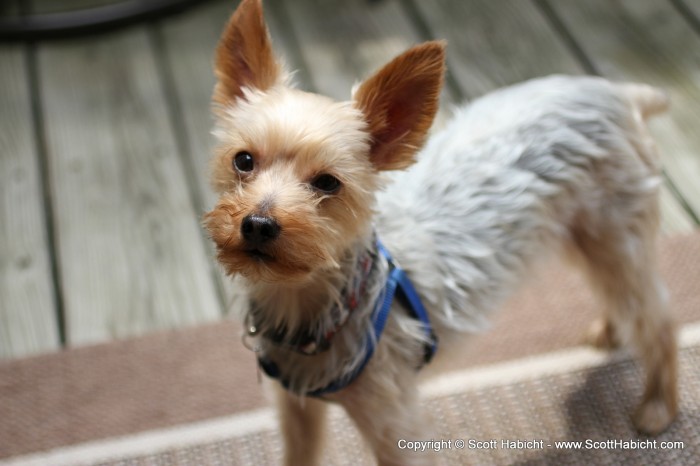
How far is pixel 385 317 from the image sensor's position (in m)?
1.44

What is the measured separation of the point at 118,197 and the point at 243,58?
124cm

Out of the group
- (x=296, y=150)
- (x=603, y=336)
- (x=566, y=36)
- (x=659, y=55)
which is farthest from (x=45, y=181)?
(x=659, y=55)

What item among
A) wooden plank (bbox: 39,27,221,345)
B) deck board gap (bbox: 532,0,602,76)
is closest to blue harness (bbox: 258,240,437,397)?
wooden plank (bbox: 39,27,221,345)

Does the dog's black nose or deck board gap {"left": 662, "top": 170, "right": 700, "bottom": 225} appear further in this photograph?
deck board gap {"left": 662, "top": 170, "right": 700, "bottom": 225}

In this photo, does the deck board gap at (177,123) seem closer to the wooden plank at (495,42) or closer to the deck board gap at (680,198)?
the wooden plank at (495,42)

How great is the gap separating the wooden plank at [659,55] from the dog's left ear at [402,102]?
1.31 m

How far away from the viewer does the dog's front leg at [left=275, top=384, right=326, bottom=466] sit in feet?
5.40

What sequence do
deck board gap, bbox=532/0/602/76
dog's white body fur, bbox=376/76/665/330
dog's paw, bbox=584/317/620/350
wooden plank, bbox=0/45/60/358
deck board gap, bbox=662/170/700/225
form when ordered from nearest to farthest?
dog's white body fur, bbox=376/76/665/330, dog's paw, bbox=584/317/620/350, wooden plank, bbox=0/45/60/358, deck board gap, bbox=662/170/700/225, deck board gap, bbox=532/0/602/76

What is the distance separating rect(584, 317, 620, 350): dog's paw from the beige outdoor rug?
3 cm

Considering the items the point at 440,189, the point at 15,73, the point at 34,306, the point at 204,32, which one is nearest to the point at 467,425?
the point at 440,189

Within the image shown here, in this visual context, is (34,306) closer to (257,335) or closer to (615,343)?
(257,335)

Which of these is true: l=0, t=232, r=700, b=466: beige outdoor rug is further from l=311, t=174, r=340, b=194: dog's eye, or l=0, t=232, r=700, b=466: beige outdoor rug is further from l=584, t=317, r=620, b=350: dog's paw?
l=311, t=174, r=340, b=194: dog's eye

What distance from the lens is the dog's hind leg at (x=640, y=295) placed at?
5.45ft

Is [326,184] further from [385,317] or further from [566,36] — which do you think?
[566,36]
